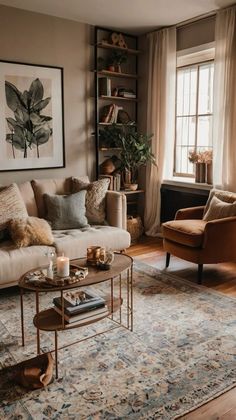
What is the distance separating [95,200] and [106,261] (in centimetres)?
166

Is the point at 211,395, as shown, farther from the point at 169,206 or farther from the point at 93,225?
the point at 169,206

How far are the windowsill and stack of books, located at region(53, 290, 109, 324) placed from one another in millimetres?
2522

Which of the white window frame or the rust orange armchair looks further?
the white window frame

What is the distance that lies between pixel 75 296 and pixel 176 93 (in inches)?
133

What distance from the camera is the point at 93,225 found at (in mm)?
4004

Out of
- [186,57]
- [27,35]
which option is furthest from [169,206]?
[27,35]

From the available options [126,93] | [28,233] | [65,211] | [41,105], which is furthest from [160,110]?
[28,233]

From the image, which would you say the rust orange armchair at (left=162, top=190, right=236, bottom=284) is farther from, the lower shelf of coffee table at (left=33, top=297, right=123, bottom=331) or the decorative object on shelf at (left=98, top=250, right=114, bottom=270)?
the lower shelf of coffee table at (left=33, top=297, right=123, bottom=331)

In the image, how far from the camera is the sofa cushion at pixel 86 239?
337cm

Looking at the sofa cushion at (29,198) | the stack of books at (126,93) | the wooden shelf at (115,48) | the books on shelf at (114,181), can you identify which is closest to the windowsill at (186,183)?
the books on shelf at (114,181)

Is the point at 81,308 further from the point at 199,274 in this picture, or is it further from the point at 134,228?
the point at 134,228

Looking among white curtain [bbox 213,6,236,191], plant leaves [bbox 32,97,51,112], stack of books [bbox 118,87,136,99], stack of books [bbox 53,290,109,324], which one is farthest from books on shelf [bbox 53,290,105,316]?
stack of books [bbox 118,87,136,99]

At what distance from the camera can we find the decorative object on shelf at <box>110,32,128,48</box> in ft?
15.4

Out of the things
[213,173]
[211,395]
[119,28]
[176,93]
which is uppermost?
[119,28]
